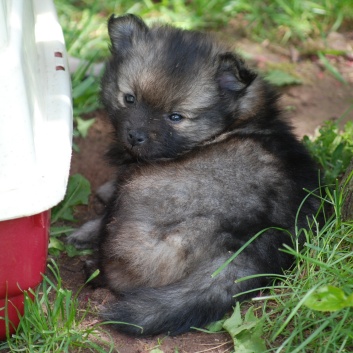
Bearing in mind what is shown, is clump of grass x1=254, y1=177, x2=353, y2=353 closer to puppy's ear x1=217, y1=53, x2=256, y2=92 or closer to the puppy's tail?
the puppy's tail

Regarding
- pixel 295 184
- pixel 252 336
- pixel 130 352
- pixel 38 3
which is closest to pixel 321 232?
pixel 295 184

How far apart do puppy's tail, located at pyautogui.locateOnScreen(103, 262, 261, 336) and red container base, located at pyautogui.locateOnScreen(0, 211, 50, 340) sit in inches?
14.4

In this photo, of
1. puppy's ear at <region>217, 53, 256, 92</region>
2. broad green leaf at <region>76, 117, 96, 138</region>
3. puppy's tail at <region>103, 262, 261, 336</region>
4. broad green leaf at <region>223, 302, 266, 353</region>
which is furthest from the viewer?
broad green leaf at <region>76, 117, 96, 138</region>

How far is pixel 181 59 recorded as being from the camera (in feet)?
11.4

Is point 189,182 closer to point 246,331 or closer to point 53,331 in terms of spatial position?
point 246,331

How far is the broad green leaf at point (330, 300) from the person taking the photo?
254 centimetres

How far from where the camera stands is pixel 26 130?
2.66m

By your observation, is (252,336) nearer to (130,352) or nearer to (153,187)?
(130,352)

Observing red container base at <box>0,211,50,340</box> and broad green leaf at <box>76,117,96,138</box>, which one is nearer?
red container base at <box>0,211,50,340</box>

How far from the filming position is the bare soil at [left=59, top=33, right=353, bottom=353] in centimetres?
A: 298

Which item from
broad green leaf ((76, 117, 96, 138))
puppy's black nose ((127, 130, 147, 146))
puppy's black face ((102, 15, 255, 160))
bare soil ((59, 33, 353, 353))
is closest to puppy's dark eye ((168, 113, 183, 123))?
puppy's black face ((102, 15, 255, 160))

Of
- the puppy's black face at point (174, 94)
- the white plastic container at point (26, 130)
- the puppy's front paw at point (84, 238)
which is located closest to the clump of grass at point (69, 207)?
the puppy's front paw at point (84, 238)

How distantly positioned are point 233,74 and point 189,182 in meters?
0.65

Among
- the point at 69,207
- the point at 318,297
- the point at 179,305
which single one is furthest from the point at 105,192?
the point at 318,297
